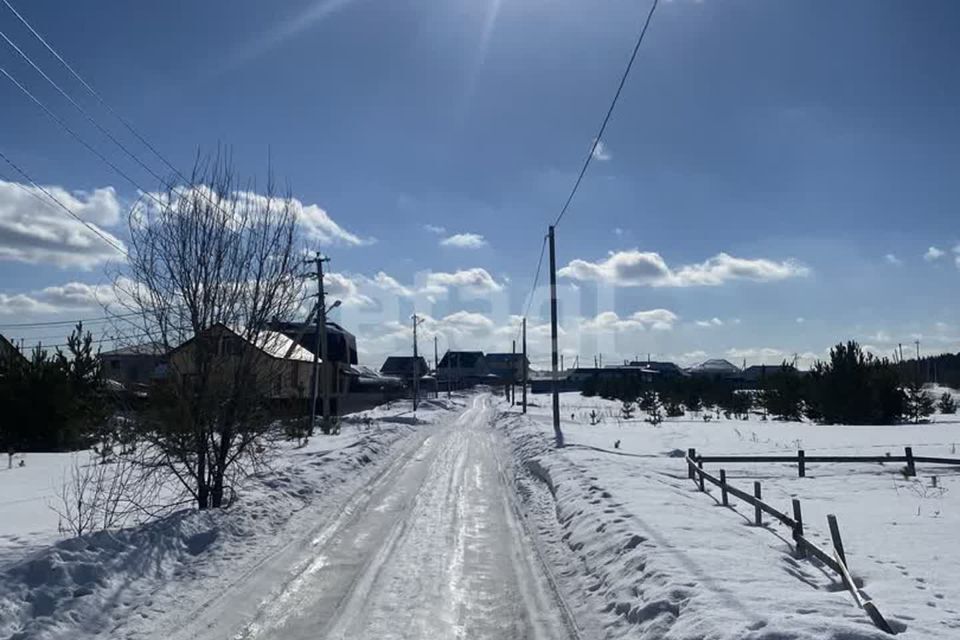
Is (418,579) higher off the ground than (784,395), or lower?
lower

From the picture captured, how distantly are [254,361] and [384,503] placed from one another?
3528 mm

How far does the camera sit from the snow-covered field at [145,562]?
6301mm

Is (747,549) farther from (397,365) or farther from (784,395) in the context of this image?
(397,365)

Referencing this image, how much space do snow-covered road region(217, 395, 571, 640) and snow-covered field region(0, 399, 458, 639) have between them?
0.57 metres

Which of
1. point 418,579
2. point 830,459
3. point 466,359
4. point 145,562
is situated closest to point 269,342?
point 145,562

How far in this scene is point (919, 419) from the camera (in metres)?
42.4

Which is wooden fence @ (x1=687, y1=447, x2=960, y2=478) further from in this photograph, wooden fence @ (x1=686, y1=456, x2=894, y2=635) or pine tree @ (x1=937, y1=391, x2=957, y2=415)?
pine tree @ (x1=937, y1=391, x2=957, y2=415)

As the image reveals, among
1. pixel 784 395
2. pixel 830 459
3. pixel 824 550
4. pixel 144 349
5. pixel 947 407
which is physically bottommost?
pixel 824 550

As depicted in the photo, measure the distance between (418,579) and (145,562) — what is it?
2.88 metres

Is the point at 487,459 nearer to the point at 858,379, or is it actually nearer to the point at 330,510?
the point at 330,510

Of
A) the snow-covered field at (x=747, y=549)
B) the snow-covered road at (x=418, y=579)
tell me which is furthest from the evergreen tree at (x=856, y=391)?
the snow-covered road at (x=418, y=579)

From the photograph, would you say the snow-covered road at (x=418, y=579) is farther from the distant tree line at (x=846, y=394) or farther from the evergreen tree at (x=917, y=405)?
the evergreen tree at (x=917, y=405)

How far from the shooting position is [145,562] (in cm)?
793

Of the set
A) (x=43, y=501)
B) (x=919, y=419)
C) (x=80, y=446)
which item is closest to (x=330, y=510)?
(x=43, y=501)
